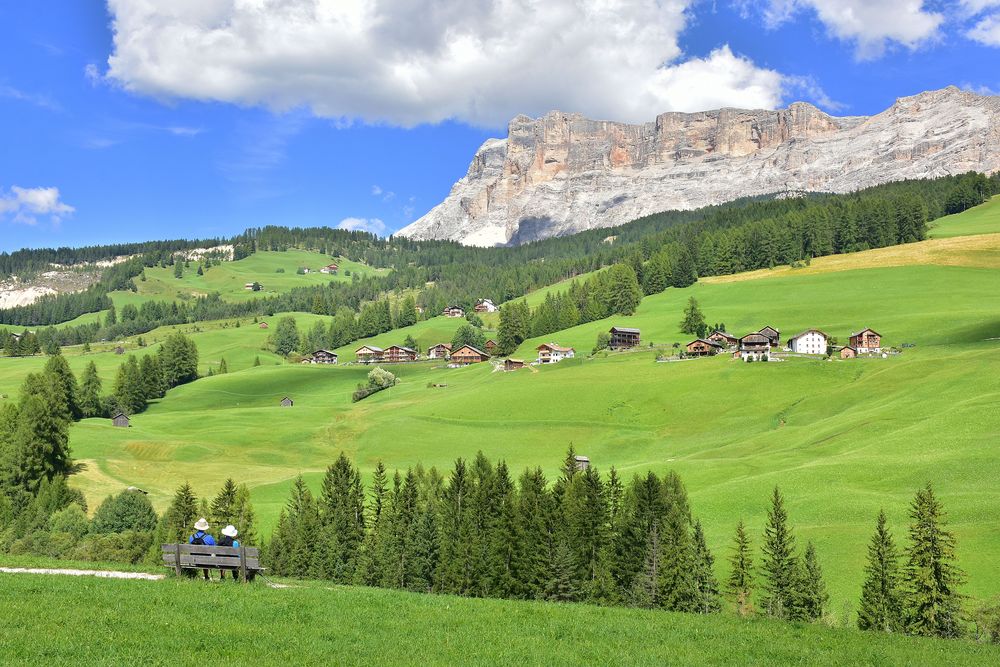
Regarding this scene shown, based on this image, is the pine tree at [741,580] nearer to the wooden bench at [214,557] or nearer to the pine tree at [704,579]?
the pine tree at [704,579]

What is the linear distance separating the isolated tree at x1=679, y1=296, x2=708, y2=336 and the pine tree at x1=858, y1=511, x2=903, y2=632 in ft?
445

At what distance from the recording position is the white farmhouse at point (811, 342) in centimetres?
15538

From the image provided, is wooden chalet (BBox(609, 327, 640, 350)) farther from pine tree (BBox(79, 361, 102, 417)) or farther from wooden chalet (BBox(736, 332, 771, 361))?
pine tree (BBox(79, 361, 102, 417))

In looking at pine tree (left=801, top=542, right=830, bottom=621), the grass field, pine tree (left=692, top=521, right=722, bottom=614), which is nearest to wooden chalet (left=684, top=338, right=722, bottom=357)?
pine tree (left=692, top=521, right=722, bottom=614)

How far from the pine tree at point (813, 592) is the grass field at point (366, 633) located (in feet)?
89.6

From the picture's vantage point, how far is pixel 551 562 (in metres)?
57.5

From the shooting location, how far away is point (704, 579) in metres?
53.7

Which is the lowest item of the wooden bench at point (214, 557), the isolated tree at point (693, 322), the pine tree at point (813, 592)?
the pine tree at point (813, 592)

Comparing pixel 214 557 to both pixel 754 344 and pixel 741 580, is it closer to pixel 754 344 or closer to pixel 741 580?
pixel 741 580

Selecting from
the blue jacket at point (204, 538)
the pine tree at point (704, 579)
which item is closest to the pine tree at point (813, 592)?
the pine tree at point (704, 579)

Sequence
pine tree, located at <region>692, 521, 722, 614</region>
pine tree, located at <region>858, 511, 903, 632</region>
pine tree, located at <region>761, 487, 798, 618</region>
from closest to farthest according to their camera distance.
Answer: pine tree, located at <region>858, 511, 903, 632</region>
pine tree, located at <region>761, 487, 798, 618</region>
pine tree, located at <region>692, 521, 722, 614</region>

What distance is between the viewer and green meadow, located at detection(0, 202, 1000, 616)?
7238 centimetres

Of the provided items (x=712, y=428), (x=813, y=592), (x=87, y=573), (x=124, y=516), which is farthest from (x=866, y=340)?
(x=87, y=573)

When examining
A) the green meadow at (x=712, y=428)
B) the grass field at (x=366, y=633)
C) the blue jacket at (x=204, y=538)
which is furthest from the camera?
the green meadow at (x=712, y=428)
